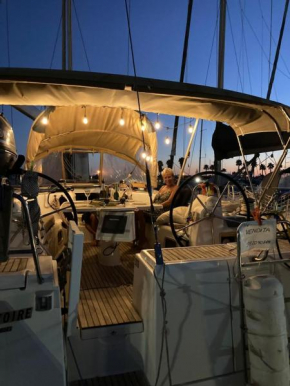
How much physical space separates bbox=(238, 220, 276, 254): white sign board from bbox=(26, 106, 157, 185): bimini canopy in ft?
10.6

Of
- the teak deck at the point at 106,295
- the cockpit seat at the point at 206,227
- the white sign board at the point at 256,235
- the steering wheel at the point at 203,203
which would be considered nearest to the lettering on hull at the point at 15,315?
the teak deck at the point at 106,295

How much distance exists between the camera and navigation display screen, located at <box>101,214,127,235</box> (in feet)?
11.6

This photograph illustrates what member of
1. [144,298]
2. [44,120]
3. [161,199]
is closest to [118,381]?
[144,298]

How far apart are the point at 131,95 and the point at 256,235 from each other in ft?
4.28

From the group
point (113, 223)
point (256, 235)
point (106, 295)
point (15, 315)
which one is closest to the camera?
point (15, 315)

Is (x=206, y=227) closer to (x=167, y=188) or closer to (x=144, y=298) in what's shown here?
(x=144, y=298)

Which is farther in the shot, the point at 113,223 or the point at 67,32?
the point at 67,32

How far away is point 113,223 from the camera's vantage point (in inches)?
140

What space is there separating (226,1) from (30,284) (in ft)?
30.0

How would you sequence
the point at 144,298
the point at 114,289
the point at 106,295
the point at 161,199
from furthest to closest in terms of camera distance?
the point at 161,199, the point at 114,289, the point at 106,295, the point at 144,298

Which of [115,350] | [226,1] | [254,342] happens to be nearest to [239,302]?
[254,342]

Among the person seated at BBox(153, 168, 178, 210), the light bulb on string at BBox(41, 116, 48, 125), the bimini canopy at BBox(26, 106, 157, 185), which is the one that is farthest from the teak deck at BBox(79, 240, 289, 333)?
the bimini canopy at BBox(26, 106, 157, 185)

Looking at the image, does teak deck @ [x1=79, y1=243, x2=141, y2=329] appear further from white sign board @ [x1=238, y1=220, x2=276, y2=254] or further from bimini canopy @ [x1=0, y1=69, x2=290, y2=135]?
bimini canopy @ [x1=0, y1=69, x2=290, y2=135]

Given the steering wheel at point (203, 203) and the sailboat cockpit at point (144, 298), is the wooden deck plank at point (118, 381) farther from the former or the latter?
the steering wheel at point (203, 203)
